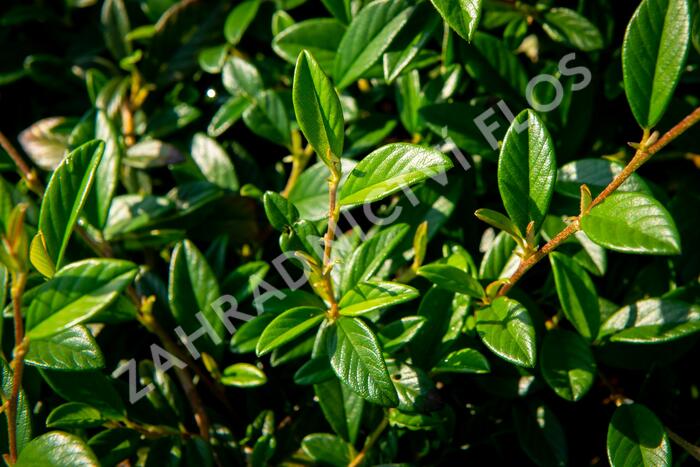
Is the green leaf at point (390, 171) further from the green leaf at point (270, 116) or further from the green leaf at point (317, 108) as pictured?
the green leaf at point (270, 116)

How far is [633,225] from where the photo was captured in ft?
2.81

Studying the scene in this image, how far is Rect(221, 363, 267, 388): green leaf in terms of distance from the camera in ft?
3.77

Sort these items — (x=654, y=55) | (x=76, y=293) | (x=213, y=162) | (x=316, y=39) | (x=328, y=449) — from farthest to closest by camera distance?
(x=213, y=162), (x=316, y=39), (x=328, y=449), (x=654, y=55), (x=76, y=293)

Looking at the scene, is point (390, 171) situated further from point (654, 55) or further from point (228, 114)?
point (228, 114)

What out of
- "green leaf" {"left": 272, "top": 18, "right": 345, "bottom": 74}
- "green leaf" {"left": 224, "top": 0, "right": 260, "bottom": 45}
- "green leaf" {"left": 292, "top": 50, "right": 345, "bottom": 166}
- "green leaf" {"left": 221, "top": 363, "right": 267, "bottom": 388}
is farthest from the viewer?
"green leaf" {"left": 224, "top": 0, "right": 260, "bottom": 45}

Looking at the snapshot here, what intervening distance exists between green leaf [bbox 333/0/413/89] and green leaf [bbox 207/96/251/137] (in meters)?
0.27

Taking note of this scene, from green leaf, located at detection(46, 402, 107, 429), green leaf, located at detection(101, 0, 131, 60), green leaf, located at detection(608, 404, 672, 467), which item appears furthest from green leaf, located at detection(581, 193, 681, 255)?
green leaf, located at detection(101, 0, 131, 60)

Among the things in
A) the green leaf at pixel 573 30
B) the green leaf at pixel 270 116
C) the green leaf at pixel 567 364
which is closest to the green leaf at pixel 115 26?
the green leaf at pixel 270 116

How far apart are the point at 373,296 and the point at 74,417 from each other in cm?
53

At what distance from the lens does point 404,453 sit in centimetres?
126

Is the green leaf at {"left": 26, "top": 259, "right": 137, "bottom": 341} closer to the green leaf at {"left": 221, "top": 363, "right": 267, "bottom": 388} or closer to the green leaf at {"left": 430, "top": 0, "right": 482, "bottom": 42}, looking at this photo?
the green leaf at {"left": 221, "top": 363, "right": 267, "bottom": 388}

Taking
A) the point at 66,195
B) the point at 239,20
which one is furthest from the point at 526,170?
the point at 239,20

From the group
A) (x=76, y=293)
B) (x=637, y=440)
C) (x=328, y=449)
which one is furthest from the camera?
(x=328, y=449)

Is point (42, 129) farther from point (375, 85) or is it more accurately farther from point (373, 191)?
point (373, 191)
